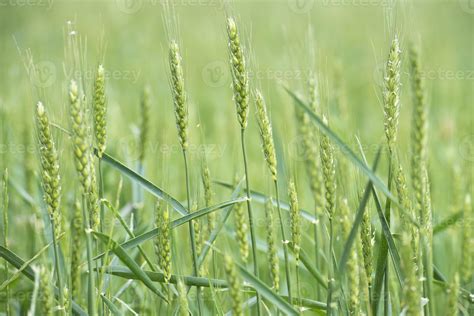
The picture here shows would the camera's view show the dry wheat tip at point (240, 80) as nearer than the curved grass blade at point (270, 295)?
No

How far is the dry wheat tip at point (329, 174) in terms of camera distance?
1.93 meters

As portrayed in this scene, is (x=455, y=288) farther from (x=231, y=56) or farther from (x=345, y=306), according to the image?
(x=231, y=56)

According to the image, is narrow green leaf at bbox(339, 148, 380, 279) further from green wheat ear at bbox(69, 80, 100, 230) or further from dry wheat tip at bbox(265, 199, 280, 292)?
green wheat ear at bbox(69, 80, 100, 230)

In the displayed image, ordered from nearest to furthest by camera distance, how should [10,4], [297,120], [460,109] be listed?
1. [297,120]
2. [460,109]
3. [10,4]

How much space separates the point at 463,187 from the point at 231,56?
2001 millimetres

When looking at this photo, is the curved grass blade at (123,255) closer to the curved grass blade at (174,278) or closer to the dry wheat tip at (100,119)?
the curved grass blade at (174,278)

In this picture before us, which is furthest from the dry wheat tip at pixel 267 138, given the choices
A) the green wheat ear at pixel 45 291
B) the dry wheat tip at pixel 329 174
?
the green wheat ear at pixel 45 291

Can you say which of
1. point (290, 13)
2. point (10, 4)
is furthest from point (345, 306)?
point (10, 4)

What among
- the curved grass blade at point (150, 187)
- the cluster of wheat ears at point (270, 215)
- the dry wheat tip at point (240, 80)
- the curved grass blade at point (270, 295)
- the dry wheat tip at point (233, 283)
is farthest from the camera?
the curved grass blade at point (150, 187)

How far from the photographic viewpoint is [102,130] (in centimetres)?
201

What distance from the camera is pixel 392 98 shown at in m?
1.87

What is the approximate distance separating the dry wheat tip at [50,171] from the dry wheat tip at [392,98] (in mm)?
870

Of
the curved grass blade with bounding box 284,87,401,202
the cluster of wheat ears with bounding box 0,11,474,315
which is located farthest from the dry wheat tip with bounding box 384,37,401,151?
the curved grass blade with bounding box 284,87,401,202

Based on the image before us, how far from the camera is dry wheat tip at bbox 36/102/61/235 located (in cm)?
181
